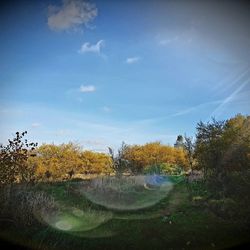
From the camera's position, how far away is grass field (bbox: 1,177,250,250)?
27.8 ft

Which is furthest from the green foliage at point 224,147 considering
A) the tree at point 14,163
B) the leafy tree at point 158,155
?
the leafy tree at point 158,155

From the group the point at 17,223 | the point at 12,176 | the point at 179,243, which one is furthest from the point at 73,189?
the point at 179,243

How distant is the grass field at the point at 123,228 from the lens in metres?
8.47

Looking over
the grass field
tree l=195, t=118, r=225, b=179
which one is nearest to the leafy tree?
tree l=195, t=118, r=225, b=179

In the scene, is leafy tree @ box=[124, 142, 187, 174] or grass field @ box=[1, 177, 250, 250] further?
leafy tree @ box=[124, 142, 187, 174]

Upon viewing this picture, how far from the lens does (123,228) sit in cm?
942

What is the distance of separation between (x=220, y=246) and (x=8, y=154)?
683 cm

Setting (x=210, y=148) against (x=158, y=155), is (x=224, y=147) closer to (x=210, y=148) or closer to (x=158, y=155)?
(x=210, y=148)

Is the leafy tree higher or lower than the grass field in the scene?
higher

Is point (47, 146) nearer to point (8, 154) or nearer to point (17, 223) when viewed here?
point (8, 154)

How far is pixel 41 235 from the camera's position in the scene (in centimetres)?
852

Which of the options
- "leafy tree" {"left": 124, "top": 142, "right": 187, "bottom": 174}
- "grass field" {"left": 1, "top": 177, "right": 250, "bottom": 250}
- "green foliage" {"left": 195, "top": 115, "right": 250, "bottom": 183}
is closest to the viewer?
"grass field" {"left": 1, "top": 177, "right": 250, "bottom": 250}

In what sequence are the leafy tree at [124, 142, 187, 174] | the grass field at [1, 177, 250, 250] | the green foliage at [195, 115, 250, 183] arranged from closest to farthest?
1. the grass field at [1, 177, 250, 250]
2. the green foliage at [195, 115, 250, 183]
3. the leafy tree at [124, 142, 187, 174]

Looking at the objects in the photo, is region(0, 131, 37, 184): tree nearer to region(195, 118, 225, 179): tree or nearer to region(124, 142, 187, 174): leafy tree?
region(195, 118, 225, 179): tree
